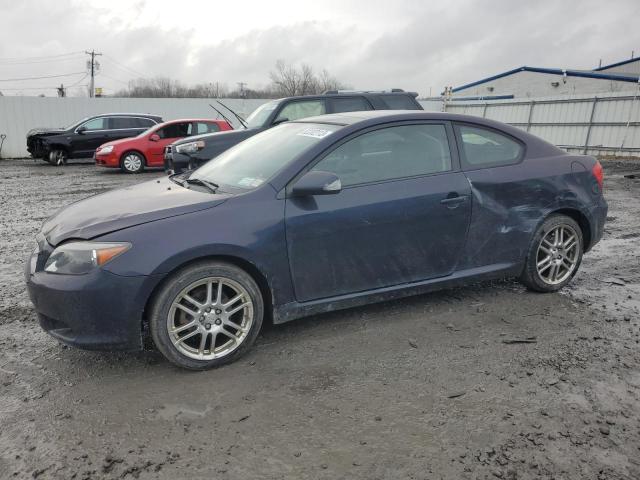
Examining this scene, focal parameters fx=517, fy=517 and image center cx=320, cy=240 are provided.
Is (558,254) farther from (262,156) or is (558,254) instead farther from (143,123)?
(143,123)

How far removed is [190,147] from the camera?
30.5 ft

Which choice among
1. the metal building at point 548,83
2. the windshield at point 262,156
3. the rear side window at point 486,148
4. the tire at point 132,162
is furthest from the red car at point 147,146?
the metal building at point 548,83

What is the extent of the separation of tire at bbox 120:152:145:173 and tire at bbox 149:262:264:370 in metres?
13.2

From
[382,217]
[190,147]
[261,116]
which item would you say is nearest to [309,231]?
[382,217]

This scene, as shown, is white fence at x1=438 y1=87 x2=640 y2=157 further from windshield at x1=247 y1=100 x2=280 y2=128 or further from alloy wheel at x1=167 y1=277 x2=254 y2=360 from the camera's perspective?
alloy wheel at x1=167 y1=277 x2=254 y2=360

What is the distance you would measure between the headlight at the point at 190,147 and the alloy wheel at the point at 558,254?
6208 millimetres

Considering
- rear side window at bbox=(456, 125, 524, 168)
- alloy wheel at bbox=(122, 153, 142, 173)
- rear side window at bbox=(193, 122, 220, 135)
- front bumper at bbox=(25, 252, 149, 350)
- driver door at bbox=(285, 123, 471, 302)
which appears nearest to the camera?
front bumper at bbox=(25, 252, 149, 350)

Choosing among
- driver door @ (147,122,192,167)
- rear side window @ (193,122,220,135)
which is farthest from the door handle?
driver door @ (147,122,192,167)

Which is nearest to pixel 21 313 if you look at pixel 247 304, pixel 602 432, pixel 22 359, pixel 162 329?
pixel 22 359

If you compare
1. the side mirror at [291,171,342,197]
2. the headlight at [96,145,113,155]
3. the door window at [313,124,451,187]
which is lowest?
the headlight at [96,145,113,155]

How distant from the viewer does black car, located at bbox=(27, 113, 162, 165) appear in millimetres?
17422

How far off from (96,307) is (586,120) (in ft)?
68.9

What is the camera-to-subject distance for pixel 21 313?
425cm

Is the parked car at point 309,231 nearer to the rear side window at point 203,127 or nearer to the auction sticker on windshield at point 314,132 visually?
the auction sticker on windshield at point 314,132
